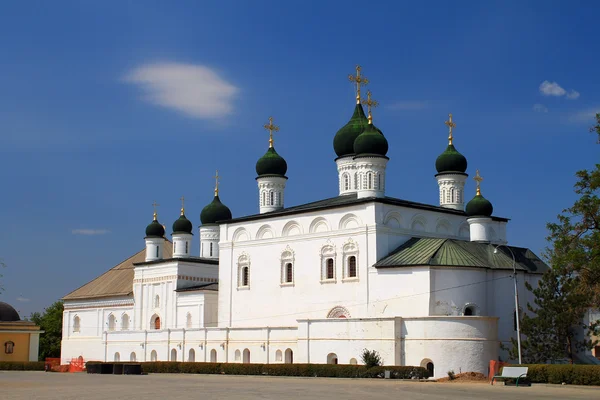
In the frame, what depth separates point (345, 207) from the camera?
117 ft

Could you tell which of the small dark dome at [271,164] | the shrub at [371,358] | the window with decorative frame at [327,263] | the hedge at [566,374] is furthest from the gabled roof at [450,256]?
the small dark dome at [271,164]

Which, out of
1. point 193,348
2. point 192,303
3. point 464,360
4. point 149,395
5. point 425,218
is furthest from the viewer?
point 192,303

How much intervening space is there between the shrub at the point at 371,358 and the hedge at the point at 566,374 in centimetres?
657

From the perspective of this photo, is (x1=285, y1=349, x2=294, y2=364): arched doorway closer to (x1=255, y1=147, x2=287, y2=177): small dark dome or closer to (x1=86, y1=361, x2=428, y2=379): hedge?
(x1=86, y1=361, x2=428, y2=379): hedge

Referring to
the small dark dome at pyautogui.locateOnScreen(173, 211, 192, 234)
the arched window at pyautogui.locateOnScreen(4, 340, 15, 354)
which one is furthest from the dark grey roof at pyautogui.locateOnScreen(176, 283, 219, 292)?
the arched window at pyautogui.locateOnScreen(4, 340, 15, 354)

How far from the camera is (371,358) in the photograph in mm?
30438

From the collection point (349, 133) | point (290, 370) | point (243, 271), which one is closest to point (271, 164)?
point (349, 133)

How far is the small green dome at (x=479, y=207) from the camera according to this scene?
36.9 meters

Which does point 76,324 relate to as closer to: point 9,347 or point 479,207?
point 9,347

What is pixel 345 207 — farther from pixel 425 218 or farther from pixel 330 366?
pixel 330 366

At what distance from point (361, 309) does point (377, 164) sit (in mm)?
6567

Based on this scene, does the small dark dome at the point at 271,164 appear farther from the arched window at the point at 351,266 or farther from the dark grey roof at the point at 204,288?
the arched window at the point at 351,266

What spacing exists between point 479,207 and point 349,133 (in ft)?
24.3

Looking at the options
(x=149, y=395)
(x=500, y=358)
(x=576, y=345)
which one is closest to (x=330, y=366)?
(x=500, y=358)
